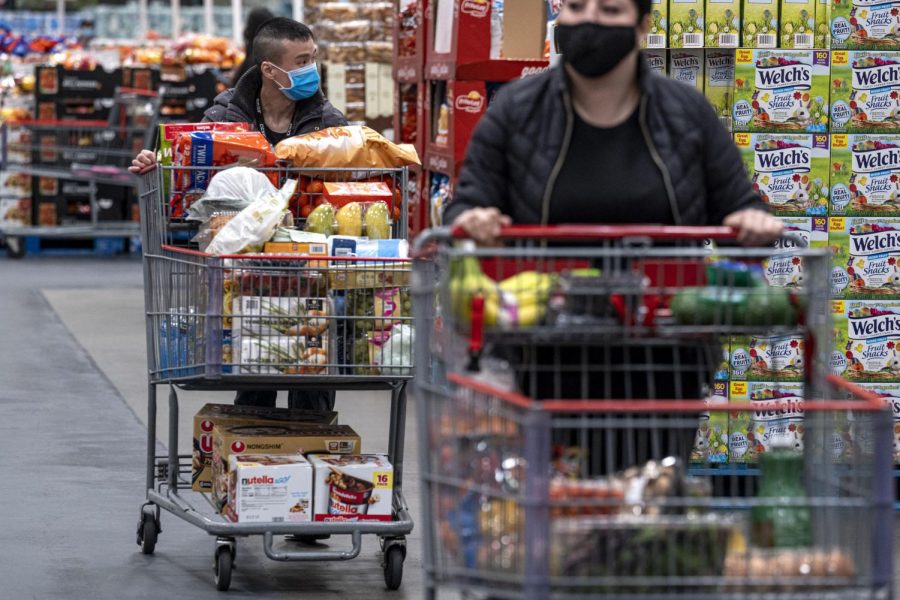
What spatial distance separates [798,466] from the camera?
2721mm

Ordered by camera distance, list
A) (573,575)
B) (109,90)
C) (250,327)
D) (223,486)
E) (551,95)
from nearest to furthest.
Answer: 1. (573,575)
2. (551,95)
3. (250,327)
4. (223,486)
5. (109,90)

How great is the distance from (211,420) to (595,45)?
2.47m

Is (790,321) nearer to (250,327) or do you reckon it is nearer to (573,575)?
(573,575)

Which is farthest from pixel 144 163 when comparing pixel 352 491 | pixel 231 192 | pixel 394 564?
pixel 394 564

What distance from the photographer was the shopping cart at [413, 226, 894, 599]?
2482mm

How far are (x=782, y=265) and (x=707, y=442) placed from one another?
27.5 inches

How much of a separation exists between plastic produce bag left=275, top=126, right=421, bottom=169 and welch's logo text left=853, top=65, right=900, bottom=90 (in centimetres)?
175

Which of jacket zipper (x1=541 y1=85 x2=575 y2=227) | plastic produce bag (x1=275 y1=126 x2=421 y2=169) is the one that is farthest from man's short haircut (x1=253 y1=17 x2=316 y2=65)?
jacket zipper (x1=541 y1=85 x2=575 y2=227)

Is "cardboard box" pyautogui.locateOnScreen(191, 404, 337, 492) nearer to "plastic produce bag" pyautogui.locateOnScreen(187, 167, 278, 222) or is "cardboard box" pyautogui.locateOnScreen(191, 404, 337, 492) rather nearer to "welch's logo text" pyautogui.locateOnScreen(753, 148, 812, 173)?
"plastic produce bag" pyautogui.locateOnScreen(187, 167, 278, 222)

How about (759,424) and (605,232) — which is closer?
(605,232)

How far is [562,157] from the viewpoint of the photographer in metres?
3.13

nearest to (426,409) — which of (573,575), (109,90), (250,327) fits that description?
(573,575)

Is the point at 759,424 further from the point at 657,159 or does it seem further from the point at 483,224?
the point at 483,224

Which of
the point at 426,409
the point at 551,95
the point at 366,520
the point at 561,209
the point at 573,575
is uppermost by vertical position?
the point at 551,95
